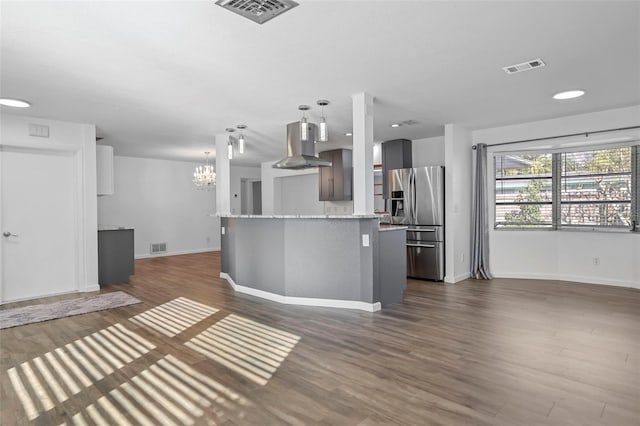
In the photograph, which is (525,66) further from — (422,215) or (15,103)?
→ (15,103)

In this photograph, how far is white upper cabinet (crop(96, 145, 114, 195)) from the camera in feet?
20.2

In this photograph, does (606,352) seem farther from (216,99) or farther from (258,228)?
(216,99)

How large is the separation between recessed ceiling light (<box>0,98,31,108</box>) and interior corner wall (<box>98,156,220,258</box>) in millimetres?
4405

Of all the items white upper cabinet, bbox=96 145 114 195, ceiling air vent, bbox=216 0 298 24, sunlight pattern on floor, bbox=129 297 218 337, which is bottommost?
sunlight pattern on floor, bbox=129 297 218 337

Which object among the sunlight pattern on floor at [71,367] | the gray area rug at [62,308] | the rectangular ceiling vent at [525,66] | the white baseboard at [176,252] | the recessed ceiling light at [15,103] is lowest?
the sunlight pattern on floor at [71,367]

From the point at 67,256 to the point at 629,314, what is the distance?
737cm

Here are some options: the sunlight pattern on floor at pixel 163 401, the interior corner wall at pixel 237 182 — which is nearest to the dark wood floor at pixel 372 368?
the sunlight pattern on floor at pixel 163 401

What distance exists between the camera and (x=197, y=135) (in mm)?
6547

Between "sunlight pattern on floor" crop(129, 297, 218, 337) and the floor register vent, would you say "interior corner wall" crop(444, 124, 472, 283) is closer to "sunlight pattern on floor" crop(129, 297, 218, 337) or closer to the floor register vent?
"sunlight pattern on floor" crop(129, 297, 218, 337)

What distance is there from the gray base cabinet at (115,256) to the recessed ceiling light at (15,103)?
2177 mm

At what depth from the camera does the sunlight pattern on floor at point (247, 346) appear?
277 cm

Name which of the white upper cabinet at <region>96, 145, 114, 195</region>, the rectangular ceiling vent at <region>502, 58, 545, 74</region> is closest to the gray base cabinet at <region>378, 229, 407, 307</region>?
the rectangular ceiling vent at <region>502, 58, 545, 74</region>

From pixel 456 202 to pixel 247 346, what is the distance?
4314mm

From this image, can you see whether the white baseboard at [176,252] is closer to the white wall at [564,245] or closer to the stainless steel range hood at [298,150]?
the stainless steel range hood at [298,150]
